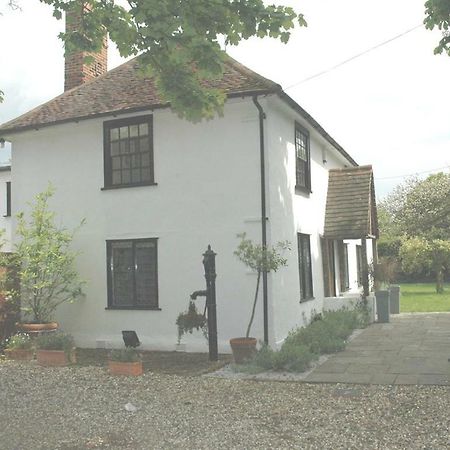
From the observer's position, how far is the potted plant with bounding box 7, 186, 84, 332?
36.8 feet

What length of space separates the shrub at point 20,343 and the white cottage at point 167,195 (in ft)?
4.62

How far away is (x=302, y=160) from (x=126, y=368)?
6.98 meters

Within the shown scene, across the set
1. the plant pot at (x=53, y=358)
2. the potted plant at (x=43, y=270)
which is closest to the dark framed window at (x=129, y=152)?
the potted plant at (x=43, y=270)

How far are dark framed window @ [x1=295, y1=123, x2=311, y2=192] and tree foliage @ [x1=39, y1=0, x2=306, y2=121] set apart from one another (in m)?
5.88

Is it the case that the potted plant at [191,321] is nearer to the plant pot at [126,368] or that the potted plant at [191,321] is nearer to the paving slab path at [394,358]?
the plant pot at [126,368]

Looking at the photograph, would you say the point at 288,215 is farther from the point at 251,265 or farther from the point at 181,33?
the point at 181,33

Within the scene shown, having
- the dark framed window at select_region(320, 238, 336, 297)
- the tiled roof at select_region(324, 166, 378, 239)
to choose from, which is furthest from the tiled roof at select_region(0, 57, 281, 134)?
the dark framed window at select_region(320, 238, 336, 297)

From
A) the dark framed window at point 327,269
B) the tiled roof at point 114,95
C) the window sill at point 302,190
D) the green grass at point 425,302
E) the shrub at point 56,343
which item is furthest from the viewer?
the green grass at point 425,302

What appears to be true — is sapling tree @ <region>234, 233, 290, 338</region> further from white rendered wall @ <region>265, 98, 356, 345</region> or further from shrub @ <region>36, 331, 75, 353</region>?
shrub @ <region>36, 331, 75, 353</region>

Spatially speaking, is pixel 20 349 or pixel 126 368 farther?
pixel 20 349

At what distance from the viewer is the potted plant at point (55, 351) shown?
9906 mm

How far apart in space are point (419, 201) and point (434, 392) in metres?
30.7

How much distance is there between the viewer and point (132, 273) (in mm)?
11633

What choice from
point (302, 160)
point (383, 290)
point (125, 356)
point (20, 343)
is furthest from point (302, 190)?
point (20, 343)
